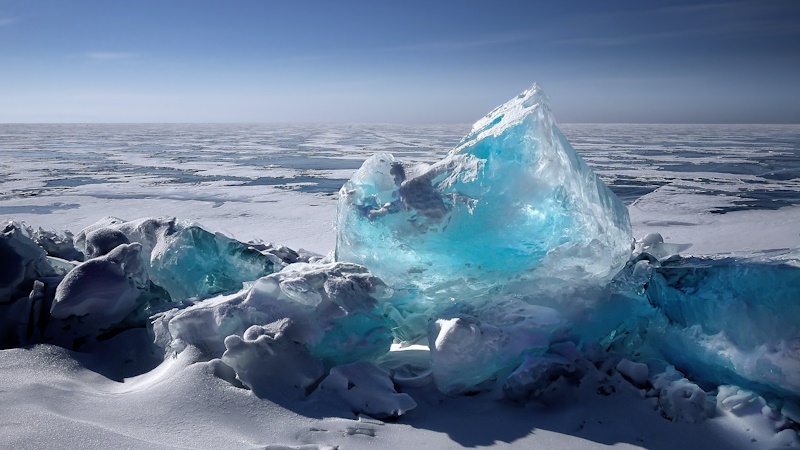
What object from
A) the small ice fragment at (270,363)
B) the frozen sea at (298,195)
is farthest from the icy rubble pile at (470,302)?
the frozen sea at (298,195)

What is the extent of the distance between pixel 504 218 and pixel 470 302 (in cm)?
50

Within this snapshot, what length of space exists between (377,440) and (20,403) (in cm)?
131

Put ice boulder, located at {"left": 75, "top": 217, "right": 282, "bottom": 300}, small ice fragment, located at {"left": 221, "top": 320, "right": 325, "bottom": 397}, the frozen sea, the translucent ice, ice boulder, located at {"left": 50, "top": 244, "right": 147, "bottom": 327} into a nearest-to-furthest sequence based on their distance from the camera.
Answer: the translucent ice < small ice fragment, located at {"left": 221, "top": 320, "right": 325, "bottom": 397} < ice boulder, located at {"left": 50, "top": 244, "right": 147, "bottom": 327} < ice boulder, located at {"left": 75, "top": 217, "right": 282, "bottom": 300} < the frozen sea

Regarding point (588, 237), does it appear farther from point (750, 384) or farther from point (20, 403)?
point (20, 403)

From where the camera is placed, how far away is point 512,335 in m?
2.33

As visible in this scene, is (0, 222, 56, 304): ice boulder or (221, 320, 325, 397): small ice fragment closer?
(221, 320, 325, 397): small ice fragment

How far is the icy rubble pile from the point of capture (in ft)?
7.08

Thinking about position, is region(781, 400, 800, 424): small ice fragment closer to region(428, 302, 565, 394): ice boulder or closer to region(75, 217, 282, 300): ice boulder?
region(428, 302, 565, 394): ice boulder

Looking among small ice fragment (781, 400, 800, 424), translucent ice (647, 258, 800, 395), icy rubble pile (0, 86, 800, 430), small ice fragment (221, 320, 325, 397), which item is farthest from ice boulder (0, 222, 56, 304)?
small ice fragment (781, 400, 800, 424)

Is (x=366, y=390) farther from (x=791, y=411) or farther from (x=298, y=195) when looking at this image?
(x=298, y=195)

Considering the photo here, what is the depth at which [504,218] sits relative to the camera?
2.79m

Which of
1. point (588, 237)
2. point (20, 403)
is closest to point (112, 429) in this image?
point (20, 403)

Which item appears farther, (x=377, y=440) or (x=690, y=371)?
(x=690, y=371)

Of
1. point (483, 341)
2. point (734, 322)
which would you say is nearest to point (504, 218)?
point (483, 341)
